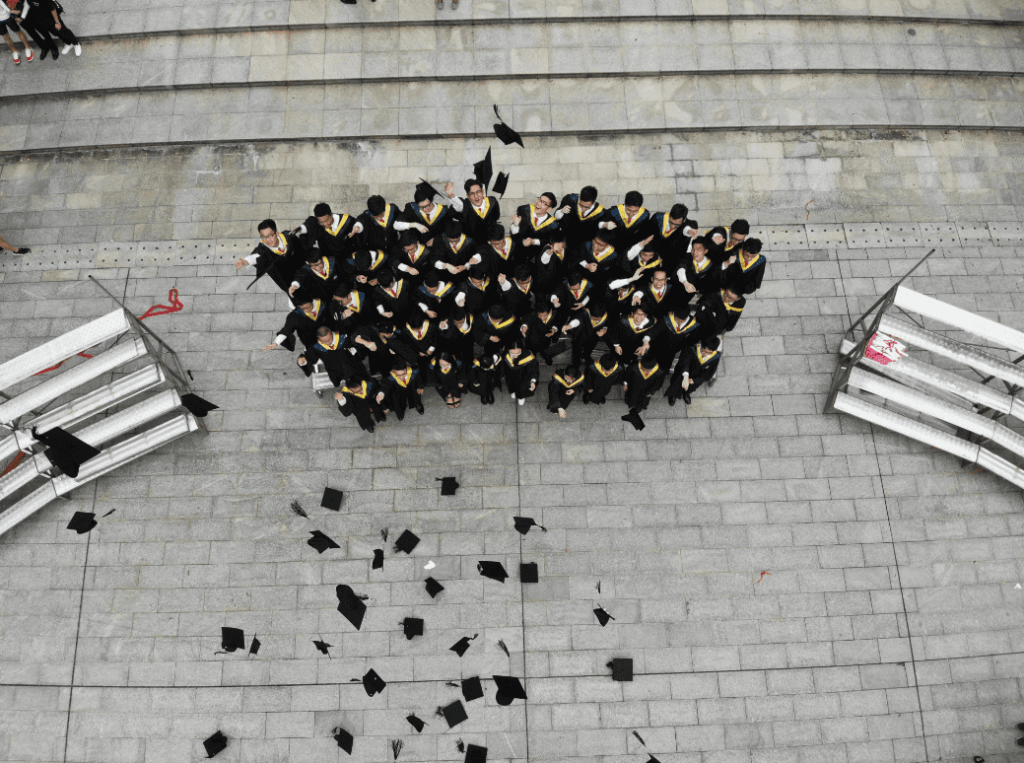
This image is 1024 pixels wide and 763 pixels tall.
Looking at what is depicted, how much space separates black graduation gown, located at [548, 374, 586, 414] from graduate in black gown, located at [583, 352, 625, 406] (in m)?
0.09

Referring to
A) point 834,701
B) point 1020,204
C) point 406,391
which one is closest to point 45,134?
point 406,391

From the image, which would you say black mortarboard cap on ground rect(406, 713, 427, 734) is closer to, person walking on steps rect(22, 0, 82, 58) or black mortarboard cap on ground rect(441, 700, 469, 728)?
black mortarboard cap on ground rect(441, 700, 469, 728)

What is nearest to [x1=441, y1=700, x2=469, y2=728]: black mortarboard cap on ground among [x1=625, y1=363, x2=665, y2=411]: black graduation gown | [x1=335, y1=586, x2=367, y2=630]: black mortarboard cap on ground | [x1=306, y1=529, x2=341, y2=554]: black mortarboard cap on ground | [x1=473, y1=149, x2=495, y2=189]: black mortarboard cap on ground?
[x1=335, y1=586, x2=367, y2=630]: black mortarboard cap on ground

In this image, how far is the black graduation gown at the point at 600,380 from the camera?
684 cm

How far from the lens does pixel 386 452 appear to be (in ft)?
24.6

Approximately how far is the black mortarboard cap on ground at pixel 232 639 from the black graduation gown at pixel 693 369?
16.9 ft

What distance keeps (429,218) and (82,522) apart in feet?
16.3

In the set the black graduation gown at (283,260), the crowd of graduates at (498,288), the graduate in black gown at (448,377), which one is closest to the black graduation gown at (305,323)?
the crowd of graduates at (498,288)

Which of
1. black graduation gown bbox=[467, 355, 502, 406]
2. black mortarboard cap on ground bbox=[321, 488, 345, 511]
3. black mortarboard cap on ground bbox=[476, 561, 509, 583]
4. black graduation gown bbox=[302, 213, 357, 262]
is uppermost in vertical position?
black graduation gown bbox=[302, 213, 357, 262]

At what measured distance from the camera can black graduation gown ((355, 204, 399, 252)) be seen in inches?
266

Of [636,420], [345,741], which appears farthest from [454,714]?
[636,420]

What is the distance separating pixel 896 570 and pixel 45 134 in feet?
38.9

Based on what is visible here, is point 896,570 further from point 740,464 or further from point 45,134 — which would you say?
point 45,134

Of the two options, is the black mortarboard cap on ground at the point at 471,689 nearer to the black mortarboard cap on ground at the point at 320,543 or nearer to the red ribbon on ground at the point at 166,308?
the black mortarboard cap on ground at the point at 320,543
